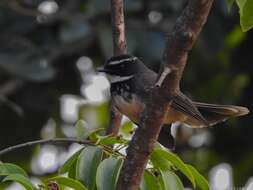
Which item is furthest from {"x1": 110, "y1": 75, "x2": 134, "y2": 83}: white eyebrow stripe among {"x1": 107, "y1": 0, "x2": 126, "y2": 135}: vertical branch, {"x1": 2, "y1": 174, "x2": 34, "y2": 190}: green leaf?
{"x1": 2, "y1": 174, "x2": 34, "y2": 190}: green leaf

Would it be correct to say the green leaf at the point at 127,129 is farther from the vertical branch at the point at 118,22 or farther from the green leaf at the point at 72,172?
the green leaf at the point at 72,172

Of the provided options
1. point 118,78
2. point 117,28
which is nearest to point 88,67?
point 118,78

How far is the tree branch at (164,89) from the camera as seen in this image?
289cm

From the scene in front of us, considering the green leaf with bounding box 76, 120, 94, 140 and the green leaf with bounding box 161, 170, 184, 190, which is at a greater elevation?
the green leaf with bounding box 76, 120, 94, 140

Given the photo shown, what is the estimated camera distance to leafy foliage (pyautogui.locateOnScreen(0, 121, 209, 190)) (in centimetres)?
317

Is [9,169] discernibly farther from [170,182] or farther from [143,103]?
[143,103]

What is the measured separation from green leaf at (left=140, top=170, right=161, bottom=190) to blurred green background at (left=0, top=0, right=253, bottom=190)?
8.48 ft

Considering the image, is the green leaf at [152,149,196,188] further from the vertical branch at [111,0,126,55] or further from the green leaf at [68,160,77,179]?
the vertical branch at [111,0,126,55]

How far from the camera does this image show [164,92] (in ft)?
9.91

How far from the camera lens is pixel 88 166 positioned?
3260mm

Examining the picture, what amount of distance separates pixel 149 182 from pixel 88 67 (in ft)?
12.9

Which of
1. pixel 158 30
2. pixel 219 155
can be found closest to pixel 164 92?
pixel 158 30

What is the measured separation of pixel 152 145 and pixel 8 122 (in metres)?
3.65

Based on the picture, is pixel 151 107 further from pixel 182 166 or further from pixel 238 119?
pixel 238 119
